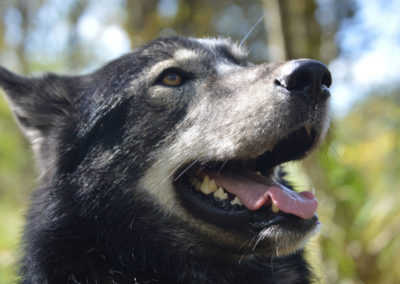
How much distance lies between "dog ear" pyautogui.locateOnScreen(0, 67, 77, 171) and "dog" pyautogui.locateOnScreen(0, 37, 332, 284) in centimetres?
13

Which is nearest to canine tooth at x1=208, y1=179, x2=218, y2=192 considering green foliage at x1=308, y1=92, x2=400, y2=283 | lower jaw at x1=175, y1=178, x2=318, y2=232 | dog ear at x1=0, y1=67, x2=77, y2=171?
lower jaw at x1=175, y1=178, x2=318, y2=232

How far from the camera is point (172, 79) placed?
9.89 ft

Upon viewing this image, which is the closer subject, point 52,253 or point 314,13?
point 52,253

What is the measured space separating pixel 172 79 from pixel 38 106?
1.27 metres

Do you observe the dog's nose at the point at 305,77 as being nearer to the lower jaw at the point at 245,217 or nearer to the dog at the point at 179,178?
the dog at the point at 179,178

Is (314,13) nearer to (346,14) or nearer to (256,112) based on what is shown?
(256,112)

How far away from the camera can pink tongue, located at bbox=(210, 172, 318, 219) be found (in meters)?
2.42

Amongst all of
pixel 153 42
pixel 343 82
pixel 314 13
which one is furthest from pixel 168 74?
pixel 343 82

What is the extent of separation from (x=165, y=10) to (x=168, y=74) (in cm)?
715

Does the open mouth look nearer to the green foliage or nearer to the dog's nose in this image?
the dog's nose

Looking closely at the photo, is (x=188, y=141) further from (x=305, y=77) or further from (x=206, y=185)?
(x=305, y=77)

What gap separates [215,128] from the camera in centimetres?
264

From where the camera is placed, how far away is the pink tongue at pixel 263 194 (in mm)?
2416

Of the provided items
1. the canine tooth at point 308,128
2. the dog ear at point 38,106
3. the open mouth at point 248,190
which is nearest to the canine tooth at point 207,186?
the open mouth at point 248,190
